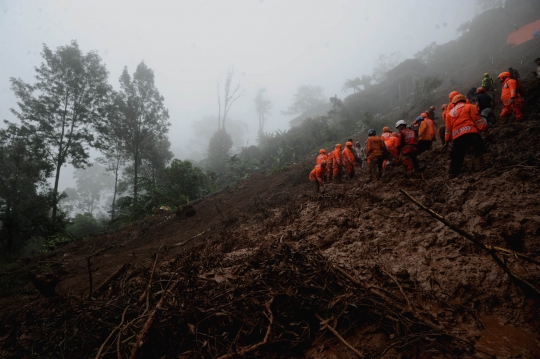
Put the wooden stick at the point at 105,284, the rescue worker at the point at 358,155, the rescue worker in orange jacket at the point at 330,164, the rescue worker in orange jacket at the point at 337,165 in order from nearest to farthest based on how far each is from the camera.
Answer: the wooden stick at the point at 105,284, the rescue worker in orange jacket at the point at 337,165, the rescue worker in orange jacket at the point at 330,164, the rescue worker at the point at 358,155

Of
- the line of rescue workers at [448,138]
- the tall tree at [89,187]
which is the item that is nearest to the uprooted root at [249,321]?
the line of rescue workers at [448,138]

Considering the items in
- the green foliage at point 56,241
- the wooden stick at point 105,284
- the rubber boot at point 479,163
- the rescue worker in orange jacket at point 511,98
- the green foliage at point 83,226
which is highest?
the green foliage at point 83,226

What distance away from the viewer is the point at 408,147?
18.4 feet

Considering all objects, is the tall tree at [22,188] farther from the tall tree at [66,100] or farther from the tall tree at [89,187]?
the tall tree at [89,187]

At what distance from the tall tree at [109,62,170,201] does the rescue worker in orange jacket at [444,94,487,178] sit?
62.4 feet

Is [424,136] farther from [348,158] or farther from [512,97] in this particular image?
[512,97]

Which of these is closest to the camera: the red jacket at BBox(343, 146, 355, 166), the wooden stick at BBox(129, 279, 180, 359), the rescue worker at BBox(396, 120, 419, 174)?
the wooden stick at BBox(129, 279, 180, 359)

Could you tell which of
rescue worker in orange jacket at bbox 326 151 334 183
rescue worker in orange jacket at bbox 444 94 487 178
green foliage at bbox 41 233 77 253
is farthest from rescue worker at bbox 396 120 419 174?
green foliage at bbox 41 233 77 253

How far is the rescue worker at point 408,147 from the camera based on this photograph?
558cm

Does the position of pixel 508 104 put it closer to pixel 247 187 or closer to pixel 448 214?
pixel 448 214

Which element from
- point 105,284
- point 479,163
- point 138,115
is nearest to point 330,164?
point 479,163

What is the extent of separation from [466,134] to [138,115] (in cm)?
2062

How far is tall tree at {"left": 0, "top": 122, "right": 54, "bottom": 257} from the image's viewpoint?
10281 millimetres

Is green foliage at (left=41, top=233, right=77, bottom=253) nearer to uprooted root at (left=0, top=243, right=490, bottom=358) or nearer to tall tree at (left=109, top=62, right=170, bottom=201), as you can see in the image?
tall tree at (left=109, top=62, right=170, bottom=201)
